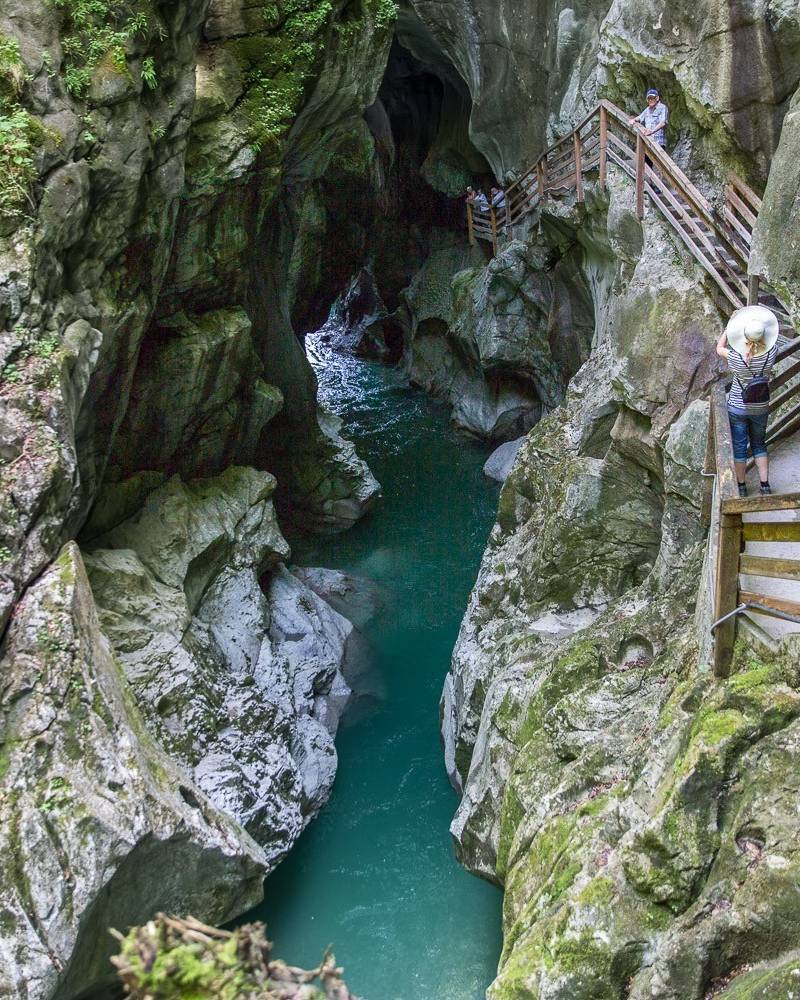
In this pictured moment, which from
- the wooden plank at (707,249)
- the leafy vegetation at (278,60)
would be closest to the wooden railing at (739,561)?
the wooden plank at (707,249)

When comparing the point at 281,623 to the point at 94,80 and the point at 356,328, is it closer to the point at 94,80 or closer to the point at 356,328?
the point at 94,80

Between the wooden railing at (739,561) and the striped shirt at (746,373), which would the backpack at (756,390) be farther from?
the wooden railing at (739,561)

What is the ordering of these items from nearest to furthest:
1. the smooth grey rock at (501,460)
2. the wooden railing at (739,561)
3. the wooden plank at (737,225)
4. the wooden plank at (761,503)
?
1. the wooden plank at (761,503)
2. the wooden railing at (739,561)
3. the wooden plank at (737,225)
4. the smooth grey rock at (501,460)

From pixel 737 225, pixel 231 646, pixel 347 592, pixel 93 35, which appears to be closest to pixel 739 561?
pixel 737 225

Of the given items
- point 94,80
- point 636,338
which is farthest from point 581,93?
point 94,80

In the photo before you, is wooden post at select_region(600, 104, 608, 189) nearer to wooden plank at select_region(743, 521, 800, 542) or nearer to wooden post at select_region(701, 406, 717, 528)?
wooden post at select_region(701, 406, 717, 528)

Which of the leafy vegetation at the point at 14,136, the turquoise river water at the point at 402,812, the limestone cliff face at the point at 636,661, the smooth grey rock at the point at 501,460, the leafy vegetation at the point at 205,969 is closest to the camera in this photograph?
the leafy vegetation at the point at 205,969

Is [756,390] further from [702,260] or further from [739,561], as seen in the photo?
[702,260]
